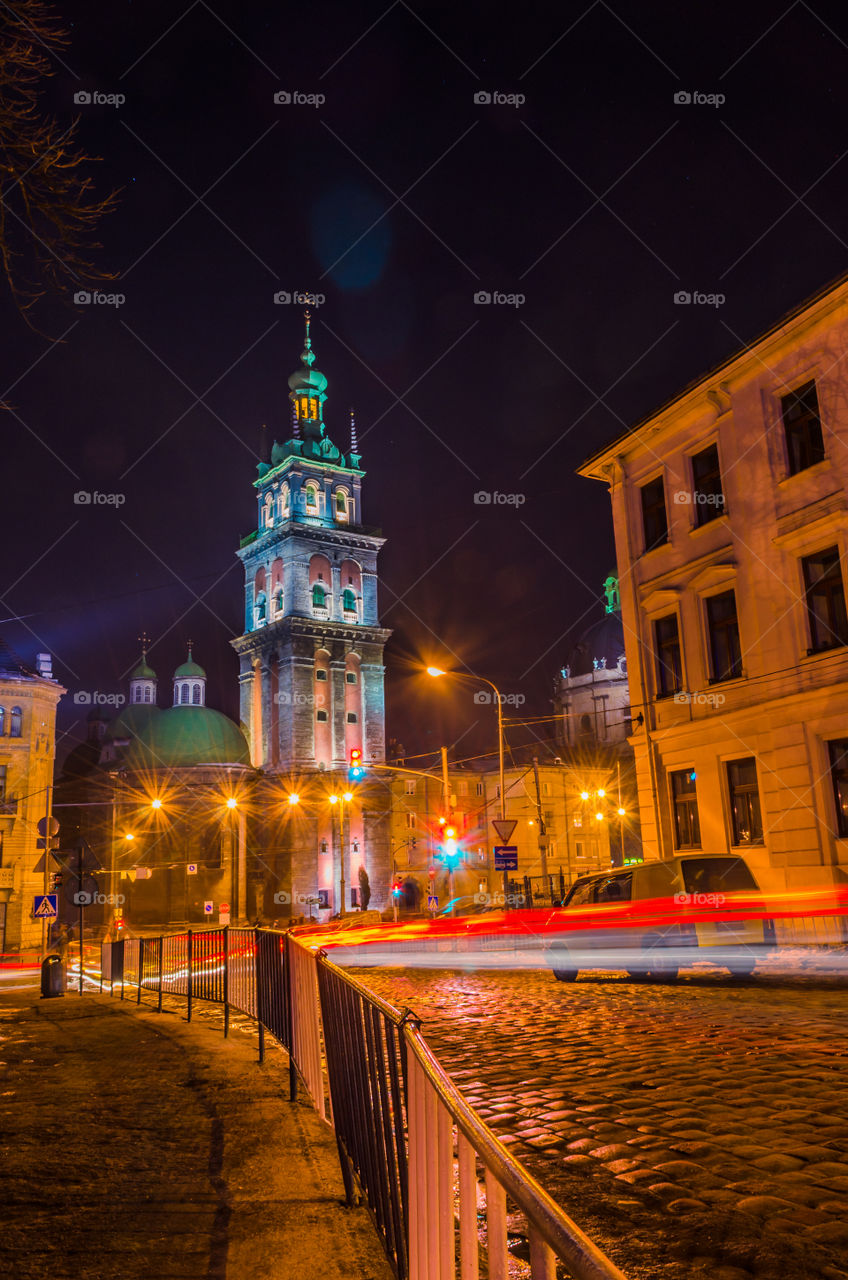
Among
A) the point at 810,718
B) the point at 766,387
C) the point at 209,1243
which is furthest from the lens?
the point at 766,387

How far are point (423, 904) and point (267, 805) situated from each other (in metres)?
15.0

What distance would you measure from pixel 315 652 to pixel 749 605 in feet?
209

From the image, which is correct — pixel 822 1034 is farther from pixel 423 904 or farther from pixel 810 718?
pixel 423 904

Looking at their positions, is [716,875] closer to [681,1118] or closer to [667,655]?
[681,1118]

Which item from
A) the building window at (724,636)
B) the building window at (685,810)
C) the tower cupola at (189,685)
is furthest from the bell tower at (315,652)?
the building window at (724,636)

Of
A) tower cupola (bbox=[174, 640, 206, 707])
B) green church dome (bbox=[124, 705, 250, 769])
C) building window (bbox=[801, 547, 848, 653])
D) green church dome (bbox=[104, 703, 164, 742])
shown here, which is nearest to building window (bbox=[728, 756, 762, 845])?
building window (bbox=[801, 547, 848, 653])

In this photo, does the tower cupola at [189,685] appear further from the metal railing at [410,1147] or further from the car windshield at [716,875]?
the metal railing at [410,1147]

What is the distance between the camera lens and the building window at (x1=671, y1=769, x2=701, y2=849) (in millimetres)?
22578

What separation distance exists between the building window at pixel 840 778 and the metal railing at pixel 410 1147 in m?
13.6

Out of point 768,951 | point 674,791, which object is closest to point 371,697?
point 674,791

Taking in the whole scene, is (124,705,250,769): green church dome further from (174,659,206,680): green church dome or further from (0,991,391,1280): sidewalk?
(0,991,391,1280): sidewalk

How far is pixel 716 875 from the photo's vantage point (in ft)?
49.7

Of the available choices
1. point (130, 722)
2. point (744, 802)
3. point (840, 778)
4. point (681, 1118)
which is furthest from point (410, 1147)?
point (130, 722)

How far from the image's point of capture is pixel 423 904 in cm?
7838
